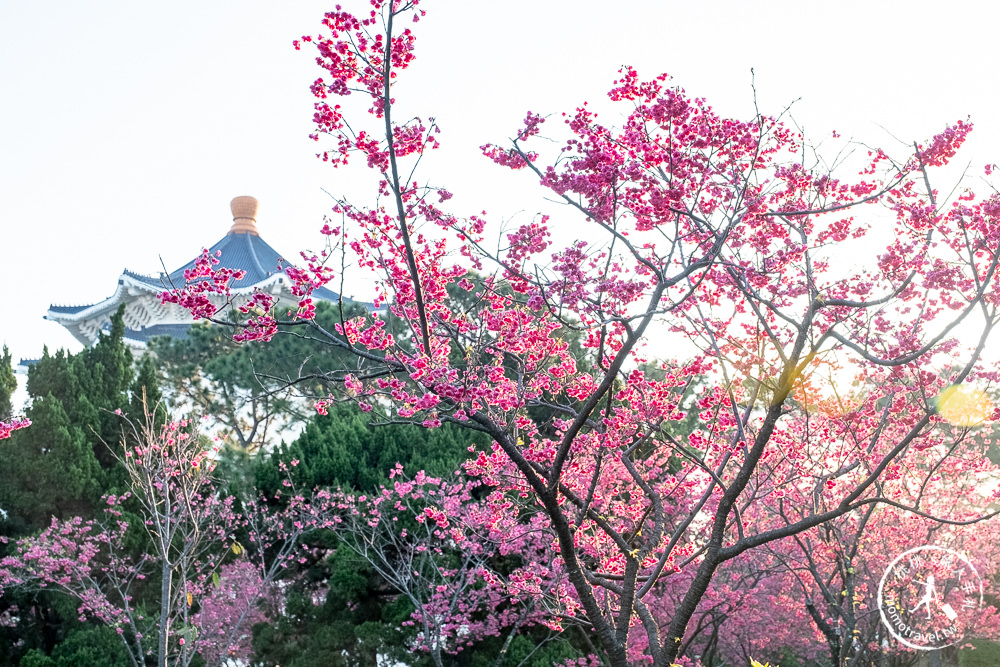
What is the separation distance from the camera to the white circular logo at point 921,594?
10.9 meters

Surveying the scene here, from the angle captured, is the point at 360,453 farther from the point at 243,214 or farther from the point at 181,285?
the point at 243,214

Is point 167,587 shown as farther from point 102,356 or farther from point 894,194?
point 894,194

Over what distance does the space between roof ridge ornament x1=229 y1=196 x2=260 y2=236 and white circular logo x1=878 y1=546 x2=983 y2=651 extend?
26540 millimetres

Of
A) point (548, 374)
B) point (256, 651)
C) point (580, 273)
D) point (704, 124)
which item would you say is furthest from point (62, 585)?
point (704, 124)

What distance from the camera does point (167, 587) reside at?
916 cm

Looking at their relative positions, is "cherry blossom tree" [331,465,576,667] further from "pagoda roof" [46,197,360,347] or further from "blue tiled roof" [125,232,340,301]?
"blue tiled roof" [125,232,340,301]

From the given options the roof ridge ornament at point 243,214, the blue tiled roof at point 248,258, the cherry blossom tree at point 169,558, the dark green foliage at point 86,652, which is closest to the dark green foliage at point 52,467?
the cherry blossom tree at point 169,558

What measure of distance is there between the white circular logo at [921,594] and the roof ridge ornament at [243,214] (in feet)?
87.1

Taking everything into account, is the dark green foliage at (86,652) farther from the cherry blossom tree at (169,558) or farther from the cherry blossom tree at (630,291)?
the cherry blossom tree at (630,291)

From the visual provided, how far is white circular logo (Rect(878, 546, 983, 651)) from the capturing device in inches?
427

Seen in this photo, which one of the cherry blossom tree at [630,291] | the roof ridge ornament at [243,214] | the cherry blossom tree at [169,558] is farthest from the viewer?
the roof ridge ornament at [243,214]

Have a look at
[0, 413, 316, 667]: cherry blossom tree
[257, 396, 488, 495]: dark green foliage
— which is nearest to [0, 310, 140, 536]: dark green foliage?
[0, 413, 316, 667]: cherry blossom tree

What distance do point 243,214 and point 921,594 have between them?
89.2ft

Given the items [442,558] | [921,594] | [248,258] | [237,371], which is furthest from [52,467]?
[248,258]
